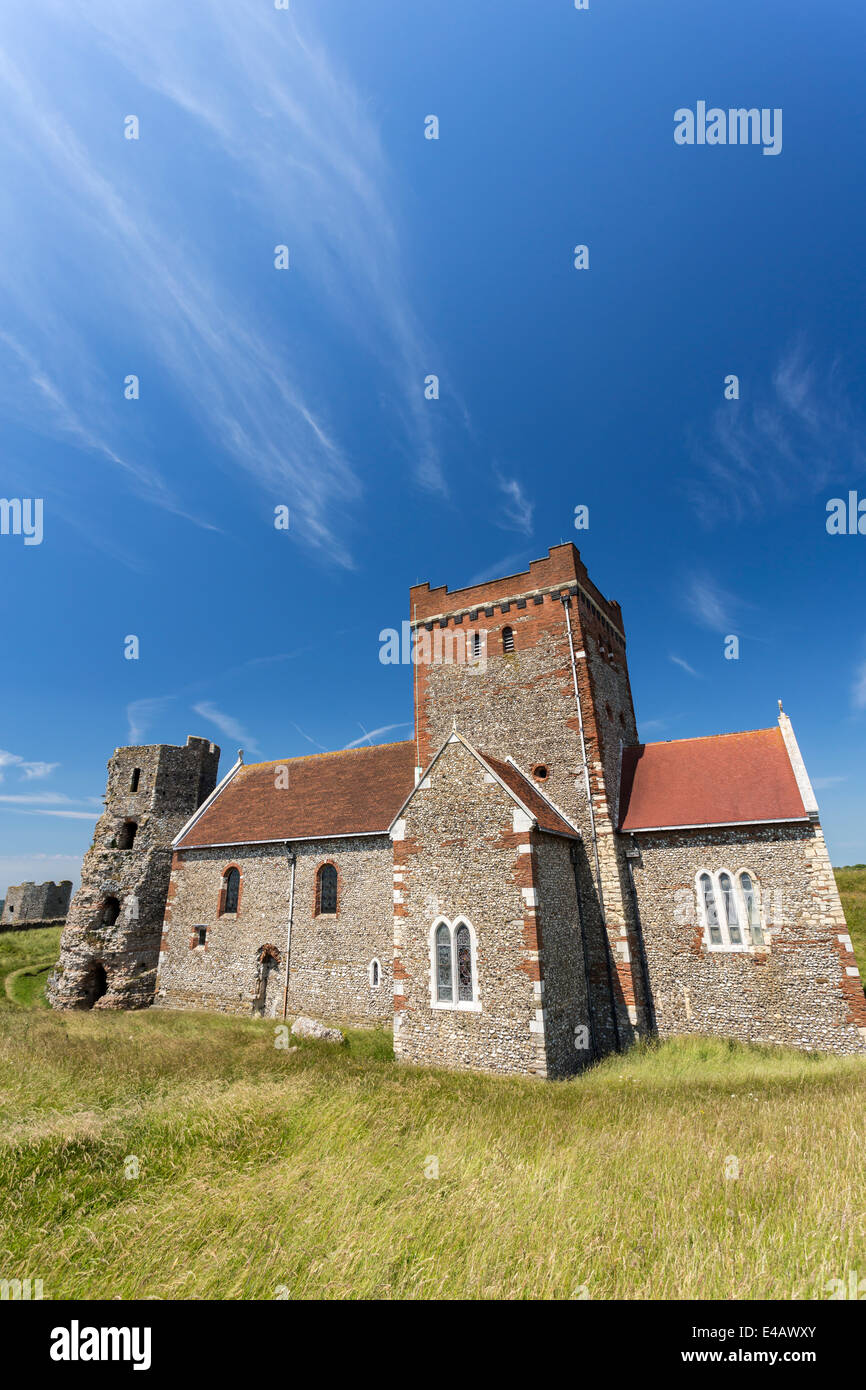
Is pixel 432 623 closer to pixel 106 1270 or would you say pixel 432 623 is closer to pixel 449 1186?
pixel 449 1186

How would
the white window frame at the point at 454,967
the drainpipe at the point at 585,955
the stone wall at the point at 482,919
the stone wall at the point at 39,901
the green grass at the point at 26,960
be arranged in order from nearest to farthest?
1. the stone wall at the point at 482,919
2. the white window frame at the point at 454,967
3. the drainpipe at the point at 585,955
4. the green grass at the point at 26,960
5. the stone wall at the point at 39,901

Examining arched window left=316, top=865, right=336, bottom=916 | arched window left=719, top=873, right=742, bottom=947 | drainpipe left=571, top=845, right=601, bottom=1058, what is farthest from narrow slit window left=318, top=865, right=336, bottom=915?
arched window left=719, top=873, right=742, bottom=947

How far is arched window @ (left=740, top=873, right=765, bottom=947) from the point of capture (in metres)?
14.8

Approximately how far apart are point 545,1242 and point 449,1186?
184 cm

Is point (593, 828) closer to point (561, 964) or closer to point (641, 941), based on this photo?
point (641, 941)

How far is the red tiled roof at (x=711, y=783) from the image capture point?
15.7m

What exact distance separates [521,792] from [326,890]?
9.08 meters

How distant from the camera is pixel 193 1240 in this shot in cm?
547

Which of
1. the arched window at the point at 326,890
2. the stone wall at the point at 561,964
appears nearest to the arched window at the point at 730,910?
the stone wall at the point at 561,964

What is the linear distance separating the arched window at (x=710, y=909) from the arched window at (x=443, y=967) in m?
7.23

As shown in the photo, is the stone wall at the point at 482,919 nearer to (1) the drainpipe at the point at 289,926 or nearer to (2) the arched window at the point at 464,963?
(2) the arched window at the point at 464,963

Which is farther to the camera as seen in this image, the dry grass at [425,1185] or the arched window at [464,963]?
the arched window at [464,963]

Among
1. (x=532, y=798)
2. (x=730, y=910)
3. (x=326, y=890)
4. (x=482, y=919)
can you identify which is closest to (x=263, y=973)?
(x=326, y=890)
